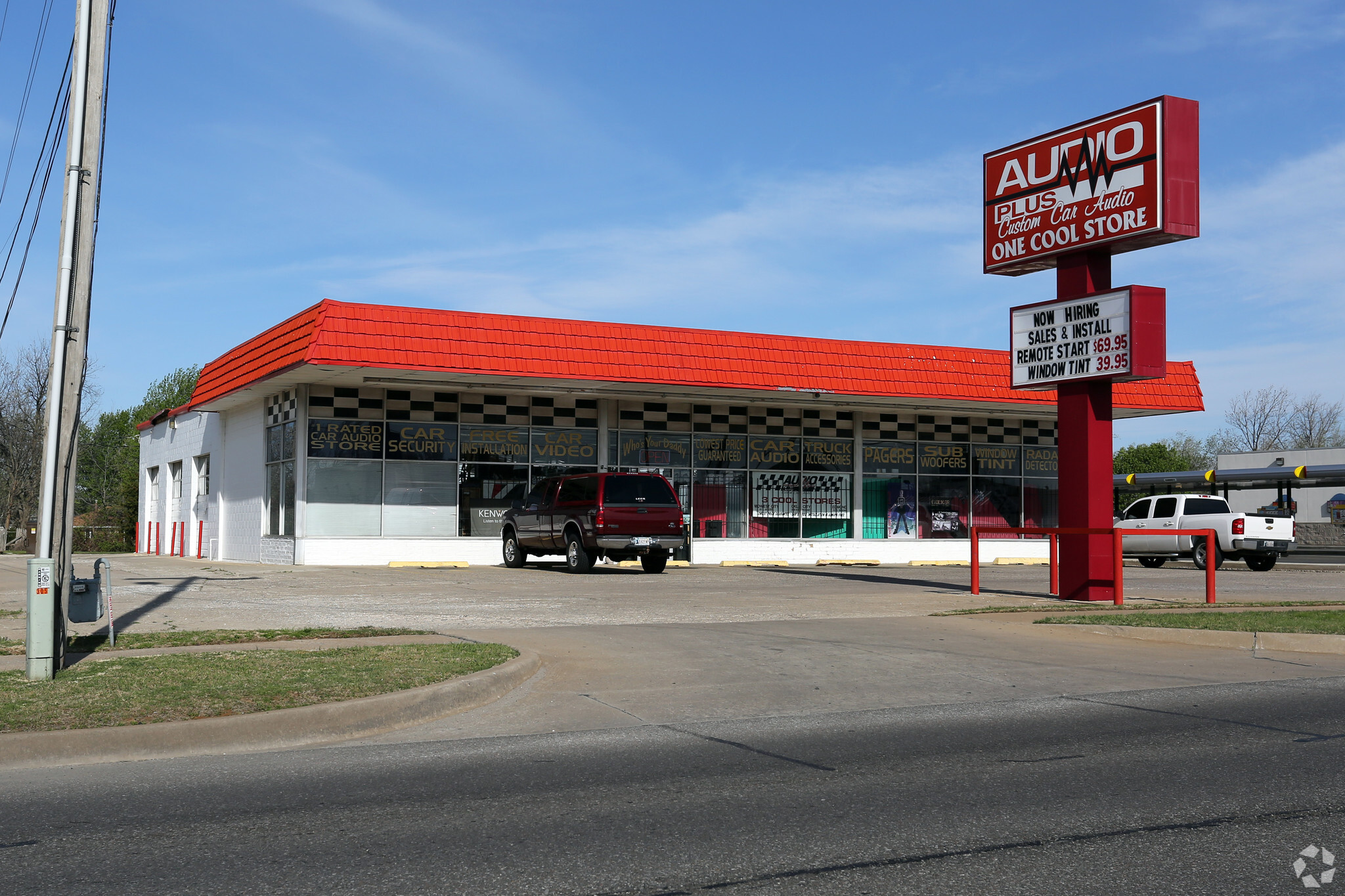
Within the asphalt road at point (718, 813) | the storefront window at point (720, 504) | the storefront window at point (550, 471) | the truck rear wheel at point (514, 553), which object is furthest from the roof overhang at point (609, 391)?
the asphalt road at point (718, 813)

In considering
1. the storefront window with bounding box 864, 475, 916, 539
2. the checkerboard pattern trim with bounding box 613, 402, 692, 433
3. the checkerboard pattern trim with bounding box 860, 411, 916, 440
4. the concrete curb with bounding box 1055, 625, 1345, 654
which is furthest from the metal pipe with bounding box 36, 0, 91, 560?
the storefront window with bounding box 864, 475, 916, 539

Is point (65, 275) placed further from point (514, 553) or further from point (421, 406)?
point (421, 406)

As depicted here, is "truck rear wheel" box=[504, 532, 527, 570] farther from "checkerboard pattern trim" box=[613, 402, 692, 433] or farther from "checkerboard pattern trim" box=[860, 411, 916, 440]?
"checkerboard pattern trim" box=[860, 411, 916, 440]

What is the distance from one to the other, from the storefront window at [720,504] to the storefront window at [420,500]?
653 cm

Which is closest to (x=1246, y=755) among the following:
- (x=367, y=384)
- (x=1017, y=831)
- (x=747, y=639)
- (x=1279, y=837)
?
(x=1279, y=837)

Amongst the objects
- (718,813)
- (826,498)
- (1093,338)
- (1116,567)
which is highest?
(1093,338)

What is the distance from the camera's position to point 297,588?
19.2 m

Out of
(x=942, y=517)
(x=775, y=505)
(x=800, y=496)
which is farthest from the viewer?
(x=942, y=517)

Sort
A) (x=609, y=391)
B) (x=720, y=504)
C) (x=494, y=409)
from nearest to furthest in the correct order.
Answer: (x=609, y=391)
(x=494, y=409)
(x=720, y=504)

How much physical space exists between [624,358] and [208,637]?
16772 millimetres

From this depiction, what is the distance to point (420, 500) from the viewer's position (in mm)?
27906

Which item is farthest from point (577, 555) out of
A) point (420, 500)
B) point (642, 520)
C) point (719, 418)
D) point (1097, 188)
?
point (1097, 188)

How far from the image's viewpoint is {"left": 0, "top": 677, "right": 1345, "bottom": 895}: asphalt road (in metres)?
4.77

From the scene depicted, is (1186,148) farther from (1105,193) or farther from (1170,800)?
(1170,800)
